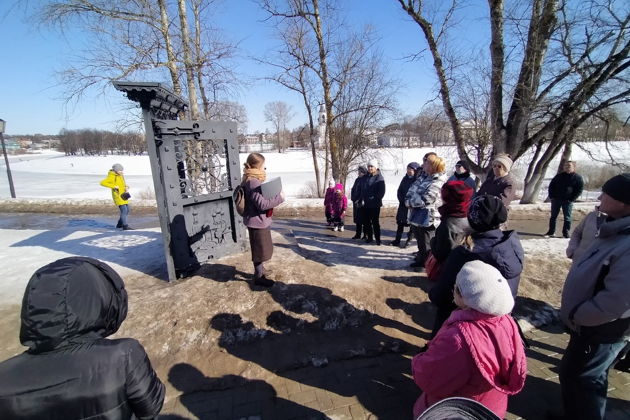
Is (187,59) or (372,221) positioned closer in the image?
(372,221)

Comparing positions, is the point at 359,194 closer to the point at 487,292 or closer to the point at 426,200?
the point at 426,200

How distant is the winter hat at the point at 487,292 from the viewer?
4.81 ft

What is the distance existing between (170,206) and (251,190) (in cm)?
154

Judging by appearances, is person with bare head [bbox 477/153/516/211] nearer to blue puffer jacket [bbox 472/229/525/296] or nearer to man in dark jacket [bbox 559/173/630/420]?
man in dark jacket [bbox 559/173/630/420]

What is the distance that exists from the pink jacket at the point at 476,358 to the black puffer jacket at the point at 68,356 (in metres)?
1.55

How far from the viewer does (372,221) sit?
21.2ft

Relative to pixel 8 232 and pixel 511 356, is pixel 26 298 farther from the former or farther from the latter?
pixel 8 232

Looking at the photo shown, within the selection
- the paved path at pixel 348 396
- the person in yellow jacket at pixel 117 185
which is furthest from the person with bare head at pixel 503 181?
the person in yellow jacket at pixel 117 185

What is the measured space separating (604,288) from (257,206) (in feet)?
10.3

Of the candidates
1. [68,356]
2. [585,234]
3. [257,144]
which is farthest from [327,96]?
[257,144]

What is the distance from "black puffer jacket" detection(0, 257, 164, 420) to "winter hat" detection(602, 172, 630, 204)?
3.10 m

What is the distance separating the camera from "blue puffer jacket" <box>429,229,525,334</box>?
213 cm

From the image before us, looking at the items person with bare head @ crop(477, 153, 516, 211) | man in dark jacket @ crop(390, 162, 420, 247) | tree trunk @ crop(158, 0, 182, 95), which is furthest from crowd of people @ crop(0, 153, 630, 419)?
tree trunk @ crop(158, 0, 182, 95)

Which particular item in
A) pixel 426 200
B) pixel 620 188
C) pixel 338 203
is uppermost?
pixel 620 188
